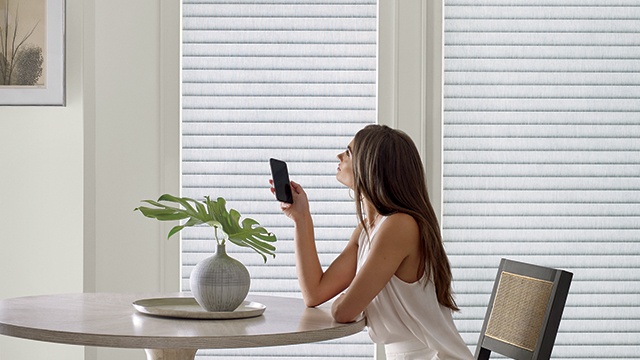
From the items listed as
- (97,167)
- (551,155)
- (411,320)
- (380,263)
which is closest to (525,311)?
(411,320)

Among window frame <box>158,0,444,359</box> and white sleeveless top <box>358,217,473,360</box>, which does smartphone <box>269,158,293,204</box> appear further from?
window frame <box>158,0,444,359</box>

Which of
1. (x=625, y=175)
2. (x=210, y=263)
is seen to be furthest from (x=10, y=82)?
(x=625, y=175)

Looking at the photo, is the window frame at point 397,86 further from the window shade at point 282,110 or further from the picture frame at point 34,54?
the picture frame at point 34,54

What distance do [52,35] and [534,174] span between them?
185cm

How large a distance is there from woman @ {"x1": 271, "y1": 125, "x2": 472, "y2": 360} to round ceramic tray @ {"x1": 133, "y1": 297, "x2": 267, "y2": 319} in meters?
0.19

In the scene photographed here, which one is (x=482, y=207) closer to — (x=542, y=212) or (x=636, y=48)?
(x=542, y=212)

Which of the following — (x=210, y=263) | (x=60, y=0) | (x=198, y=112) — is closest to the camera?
(x=210, y=263)

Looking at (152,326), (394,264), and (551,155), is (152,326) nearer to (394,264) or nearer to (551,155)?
(394,264)

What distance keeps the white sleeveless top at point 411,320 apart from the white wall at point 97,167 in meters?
1.19

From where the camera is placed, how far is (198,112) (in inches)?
120

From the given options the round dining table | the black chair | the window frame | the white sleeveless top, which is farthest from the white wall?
the black chair

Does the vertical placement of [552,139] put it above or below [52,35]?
below

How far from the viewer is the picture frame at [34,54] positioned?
9.32ft

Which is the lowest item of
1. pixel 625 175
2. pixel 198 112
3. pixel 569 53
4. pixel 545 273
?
pixel 545 273
